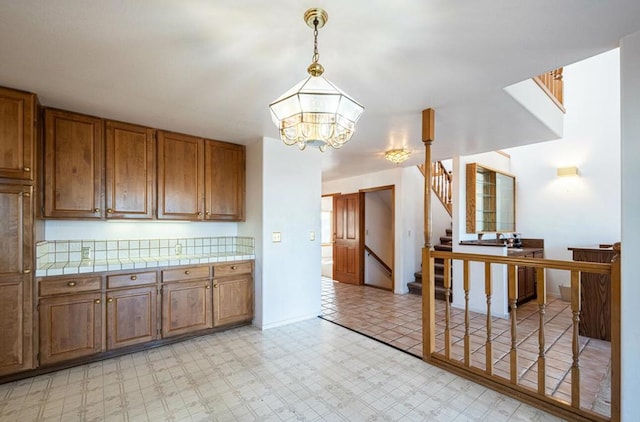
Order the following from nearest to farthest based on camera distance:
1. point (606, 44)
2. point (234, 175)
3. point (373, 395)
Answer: point (606, 44)
point (373, 395)
point (234, 175)

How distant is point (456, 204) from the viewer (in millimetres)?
4531

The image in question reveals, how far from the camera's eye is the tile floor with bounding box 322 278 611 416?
2.37 metres

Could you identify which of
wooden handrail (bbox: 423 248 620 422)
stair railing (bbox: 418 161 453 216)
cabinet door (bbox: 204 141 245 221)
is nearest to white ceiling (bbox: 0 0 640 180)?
cabinet door (bbox: 204 141 245 221)

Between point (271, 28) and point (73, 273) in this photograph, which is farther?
point (73, 273)

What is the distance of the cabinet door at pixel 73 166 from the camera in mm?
2652

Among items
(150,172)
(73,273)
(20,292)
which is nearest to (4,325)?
(20,292)

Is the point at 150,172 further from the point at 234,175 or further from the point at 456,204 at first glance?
the point at 456,204

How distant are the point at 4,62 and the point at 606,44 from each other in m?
3.74

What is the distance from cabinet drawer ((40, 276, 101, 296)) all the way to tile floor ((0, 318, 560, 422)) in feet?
2.28

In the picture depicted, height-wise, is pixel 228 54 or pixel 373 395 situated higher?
pixel 228 54

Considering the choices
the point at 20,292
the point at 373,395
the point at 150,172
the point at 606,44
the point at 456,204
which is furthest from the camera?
the point at 456,204

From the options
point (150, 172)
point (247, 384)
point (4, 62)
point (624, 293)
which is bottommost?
point (247, 384)

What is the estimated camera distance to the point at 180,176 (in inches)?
133

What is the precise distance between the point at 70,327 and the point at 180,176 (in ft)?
5.64
